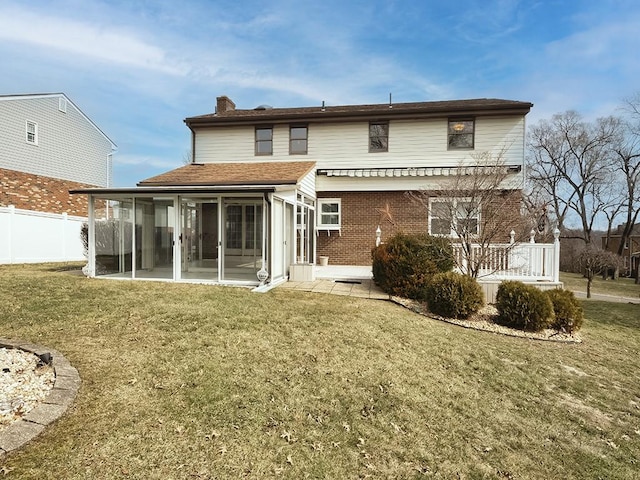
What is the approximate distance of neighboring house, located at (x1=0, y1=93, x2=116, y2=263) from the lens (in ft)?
52.4

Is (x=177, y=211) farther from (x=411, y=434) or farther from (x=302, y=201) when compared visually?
(x=411, y=434)

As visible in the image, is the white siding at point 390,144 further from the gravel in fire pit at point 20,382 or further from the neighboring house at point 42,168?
the gravel in fire pit at point 20,382

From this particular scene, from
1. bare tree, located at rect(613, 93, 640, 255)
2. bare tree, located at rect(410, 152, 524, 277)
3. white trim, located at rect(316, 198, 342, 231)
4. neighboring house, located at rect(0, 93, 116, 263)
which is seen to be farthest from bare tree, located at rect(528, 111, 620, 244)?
neighboring house, located at rect(0, 93, 116, 263)

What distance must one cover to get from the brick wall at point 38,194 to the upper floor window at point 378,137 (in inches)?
767

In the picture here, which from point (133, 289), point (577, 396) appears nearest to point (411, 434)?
point (577, 396)

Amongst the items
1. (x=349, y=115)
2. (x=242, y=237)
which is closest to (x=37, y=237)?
(x=242, y=237)

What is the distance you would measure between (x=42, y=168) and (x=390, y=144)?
68.1 ft

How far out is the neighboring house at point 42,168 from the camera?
15969mm

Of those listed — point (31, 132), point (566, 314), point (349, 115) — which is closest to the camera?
point (566, 314)

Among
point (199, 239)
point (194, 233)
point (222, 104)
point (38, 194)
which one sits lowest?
point (199, 239)

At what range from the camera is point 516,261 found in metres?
11.8

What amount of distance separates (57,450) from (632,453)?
238 inches

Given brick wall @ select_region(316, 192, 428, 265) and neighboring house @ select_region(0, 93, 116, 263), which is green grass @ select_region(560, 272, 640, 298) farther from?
neighboring house @ select_region(0, 93, 116, 263)

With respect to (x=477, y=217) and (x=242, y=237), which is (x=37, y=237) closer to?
(x=242, y=237)
